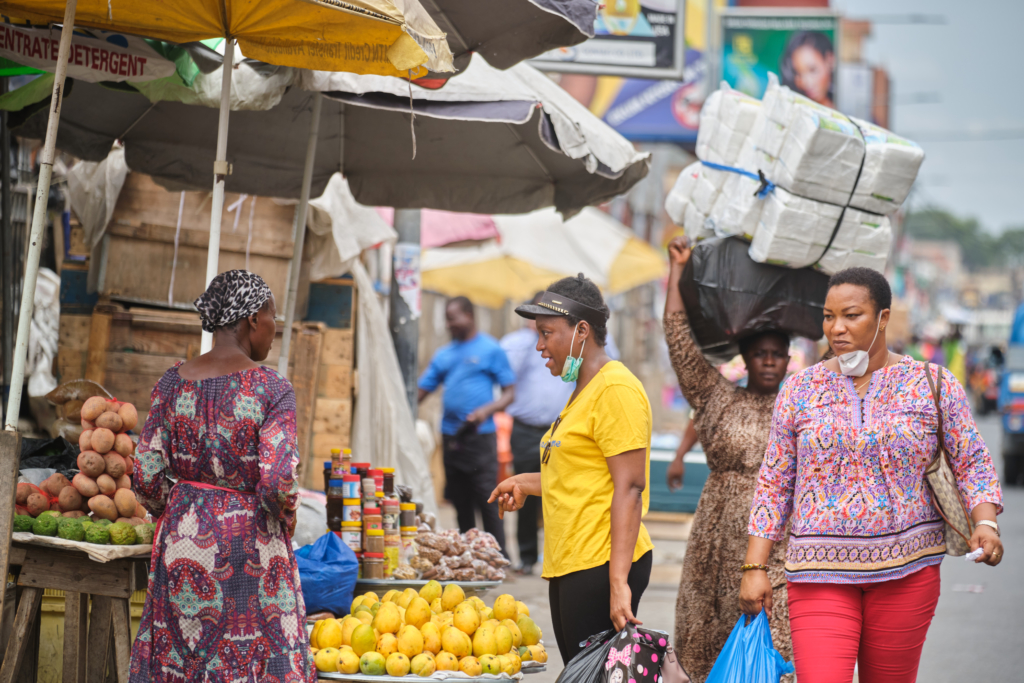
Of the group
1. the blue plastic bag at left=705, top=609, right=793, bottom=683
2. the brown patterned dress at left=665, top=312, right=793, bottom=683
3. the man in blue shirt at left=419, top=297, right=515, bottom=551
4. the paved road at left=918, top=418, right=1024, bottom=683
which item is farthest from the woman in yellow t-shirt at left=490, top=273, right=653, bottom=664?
the man in blue shirt at left=419, top=297, right=515, bottom=551

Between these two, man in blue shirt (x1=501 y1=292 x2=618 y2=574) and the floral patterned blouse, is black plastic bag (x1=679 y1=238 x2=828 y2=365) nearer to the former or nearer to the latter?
the floral patterned blouse

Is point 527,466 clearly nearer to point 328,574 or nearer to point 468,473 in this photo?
point 468,473

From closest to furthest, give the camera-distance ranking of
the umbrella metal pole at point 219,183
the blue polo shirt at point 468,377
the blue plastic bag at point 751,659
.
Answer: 1. the blue plastic bag at point 751,659
2. the umbrella metal pole at point 219,183
3. the blue polo shirt at point 468,377

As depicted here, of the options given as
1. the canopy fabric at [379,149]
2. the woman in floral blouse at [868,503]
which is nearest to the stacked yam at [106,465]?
the canopy fabric at [379,149]

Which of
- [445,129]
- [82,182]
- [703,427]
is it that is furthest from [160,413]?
[82,182]

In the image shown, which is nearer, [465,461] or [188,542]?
[188,542]

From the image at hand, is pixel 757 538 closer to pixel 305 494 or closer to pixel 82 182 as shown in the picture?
pixel 305 494

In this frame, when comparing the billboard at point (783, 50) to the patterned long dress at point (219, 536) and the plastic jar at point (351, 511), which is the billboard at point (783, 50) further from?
the patterned long dress at point (219, 536)

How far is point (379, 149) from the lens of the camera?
6.38 metres

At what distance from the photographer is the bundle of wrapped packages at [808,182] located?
4.66m

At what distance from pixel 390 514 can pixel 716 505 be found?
163 cm

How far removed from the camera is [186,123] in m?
6.11

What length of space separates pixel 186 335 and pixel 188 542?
3.63 meters

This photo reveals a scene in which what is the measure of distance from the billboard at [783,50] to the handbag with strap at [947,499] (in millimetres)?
8655
